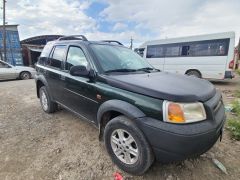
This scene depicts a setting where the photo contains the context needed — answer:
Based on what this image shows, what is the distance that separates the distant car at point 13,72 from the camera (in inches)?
416

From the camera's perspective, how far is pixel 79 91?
9.55ft

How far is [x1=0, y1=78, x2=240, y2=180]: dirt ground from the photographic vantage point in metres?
2.26

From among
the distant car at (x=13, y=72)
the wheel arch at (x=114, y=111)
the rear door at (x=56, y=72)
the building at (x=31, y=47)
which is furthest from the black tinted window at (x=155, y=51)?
the building at (x=31, y=47)

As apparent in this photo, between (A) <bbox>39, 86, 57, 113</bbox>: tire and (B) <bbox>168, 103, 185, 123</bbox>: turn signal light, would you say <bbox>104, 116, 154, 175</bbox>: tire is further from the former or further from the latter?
(A) <bbox>39, 86, 57, 113</bbox>: tire

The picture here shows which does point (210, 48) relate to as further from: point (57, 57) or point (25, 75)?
point (25, 75)

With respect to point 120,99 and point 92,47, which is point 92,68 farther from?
point 120,99

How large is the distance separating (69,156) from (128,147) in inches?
41.7

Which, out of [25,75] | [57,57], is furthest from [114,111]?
[25,75]

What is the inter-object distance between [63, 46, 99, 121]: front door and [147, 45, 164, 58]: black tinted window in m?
8.48

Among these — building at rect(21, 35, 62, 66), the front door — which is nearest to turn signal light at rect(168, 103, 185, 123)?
the front door

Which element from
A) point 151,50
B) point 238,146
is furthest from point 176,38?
point 238,146

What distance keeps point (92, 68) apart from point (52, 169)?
159 centimetres

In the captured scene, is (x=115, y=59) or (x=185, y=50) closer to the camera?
(x=115, y=59)

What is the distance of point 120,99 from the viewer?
2207 millimetres
